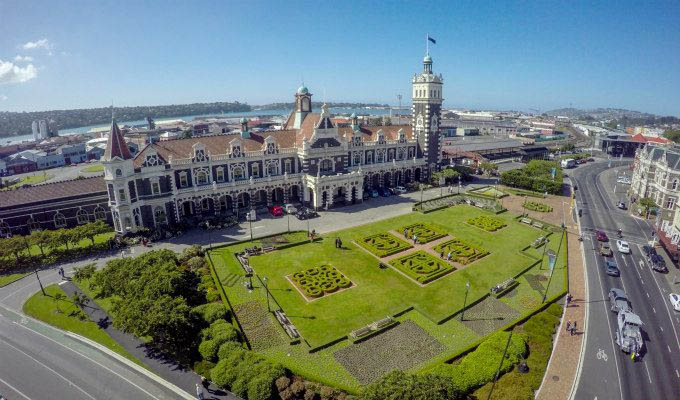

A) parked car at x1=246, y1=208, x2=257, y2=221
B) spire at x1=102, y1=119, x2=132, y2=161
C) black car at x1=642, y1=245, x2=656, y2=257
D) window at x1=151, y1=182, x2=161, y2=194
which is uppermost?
spire at x1=102, y1=119, x2=132, y2=161

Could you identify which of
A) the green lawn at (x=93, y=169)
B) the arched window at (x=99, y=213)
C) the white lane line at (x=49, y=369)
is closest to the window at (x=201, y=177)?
the arched window at (x=99, y=213)

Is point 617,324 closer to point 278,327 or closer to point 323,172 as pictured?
point 278,327

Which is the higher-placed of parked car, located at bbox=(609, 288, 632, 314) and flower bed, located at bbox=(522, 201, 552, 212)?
flower bed, located at bbox=(522, 201, 552, 212)

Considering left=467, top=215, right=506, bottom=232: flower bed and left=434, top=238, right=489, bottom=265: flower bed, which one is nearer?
left=434, top=238, right=489, bottom=265: flower bed

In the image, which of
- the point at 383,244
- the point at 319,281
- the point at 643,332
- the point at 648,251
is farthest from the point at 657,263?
the point at 319,281

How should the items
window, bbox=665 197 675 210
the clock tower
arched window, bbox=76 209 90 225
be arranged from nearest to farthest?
arched window, bbox=76 209 90 225
window, bbox=665 197 675 210
the clock tower

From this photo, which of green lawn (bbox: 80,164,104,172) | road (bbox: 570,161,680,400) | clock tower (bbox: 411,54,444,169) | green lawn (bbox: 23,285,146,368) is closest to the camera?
road (bbox: 570,161,680,400)

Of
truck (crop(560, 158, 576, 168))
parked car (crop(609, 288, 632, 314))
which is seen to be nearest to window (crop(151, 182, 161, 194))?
parked car (crop(609, 288, 632, 314))

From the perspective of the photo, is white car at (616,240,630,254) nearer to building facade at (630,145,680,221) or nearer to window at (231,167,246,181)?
building facade at (630,145,680,221)
